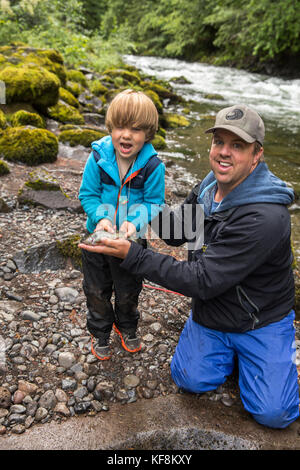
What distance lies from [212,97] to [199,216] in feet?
44.6

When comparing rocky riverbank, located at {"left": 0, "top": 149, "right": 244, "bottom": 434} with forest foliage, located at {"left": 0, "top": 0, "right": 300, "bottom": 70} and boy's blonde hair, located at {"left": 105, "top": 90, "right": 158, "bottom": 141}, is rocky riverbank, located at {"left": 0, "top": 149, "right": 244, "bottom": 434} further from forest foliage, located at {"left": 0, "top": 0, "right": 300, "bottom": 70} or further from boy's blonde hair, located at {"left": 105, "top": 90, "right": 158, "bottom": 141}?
forest foliage, located at {"left": 0, "top": 0, "right": 300, "bottom": 70}

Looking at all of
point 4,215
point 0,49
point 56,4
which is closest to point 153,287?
point 4,215

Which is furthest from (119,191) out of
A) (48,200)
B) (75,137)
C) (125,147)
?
(75,137)

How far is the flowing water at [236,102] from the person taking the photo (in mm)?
7652

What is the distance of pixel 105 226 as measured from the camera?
2.35 metres

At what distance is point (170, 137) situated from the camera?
31.1 feet

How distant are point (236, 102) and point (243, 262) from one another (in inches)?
531

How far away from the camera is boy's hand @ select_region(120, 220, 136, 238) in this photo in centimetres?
236

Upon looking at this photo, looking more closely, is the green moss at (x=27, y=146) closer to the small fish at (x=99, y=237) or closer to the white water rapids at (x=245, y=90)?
the small fish at (x=99, y=237)

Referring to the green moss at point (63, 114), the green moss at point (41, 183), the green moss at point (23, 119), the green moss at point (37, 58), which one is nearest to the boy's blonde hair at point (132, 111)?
the green moss at point (41, 183)

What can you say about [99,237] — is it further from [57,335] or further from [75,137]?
[75,137]

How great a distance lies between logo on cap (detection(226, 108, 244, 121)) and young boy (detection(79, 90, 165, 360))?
0.47m

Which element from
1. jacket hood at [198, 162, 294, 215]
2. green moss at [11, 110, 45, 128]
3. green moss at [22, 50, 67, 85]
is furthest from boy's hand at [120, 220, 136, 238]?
green moss at [22, 50, 67, 85]

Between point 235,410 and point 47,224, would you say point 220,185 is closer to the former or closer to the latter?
point 235,410
